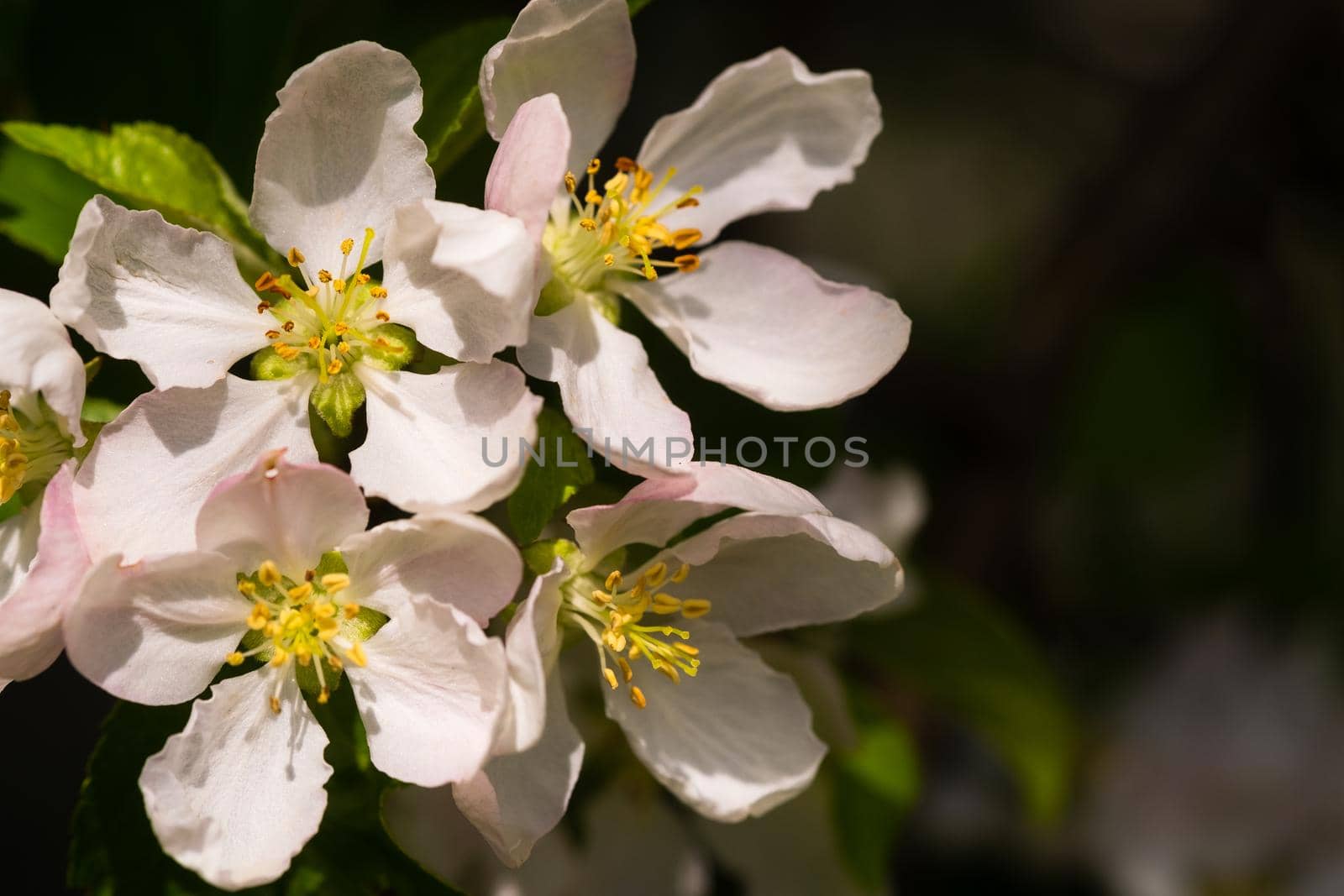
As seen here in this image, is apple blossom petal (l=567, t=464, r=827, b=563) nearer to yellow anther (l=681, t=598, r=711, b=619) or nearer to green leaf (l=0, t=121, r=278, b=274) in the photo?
yellow anther (l=681, t=598, r=711, b=619)

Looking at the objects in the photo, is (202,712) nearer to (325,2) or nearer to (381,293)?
(381,293)

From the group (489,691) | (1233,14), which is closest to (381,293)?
(489,691)

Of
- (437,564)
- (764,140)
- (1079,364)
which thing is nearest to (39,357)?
(437,564)

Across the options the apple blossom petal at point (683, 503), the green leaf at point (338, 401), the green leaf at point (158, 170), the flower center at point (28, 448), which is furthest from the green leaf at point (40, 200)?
the apple blossom petal at point (683, 503)

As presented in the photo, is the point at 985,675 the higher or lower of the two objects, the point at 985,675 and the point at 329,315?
the lower

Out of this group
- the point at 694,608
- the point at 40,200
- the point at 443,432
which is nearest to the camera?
the point at 443,432

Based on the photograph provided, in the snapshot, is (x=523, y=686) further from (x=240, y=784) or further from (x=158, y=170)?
(x=158, y=170)
